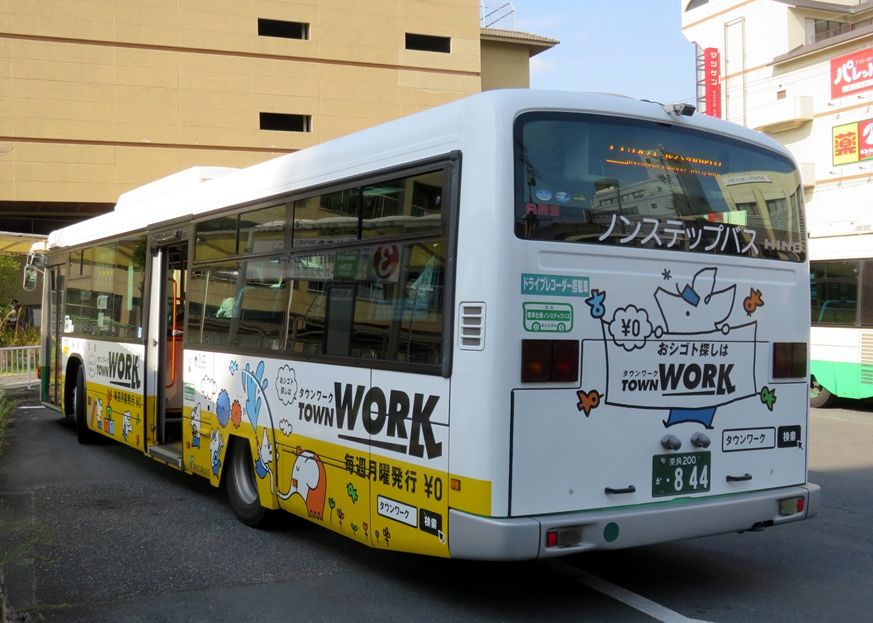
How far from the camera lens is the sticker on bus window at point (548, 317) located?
5.15 meters

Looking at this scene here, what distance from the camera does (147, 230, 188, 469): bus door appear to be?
9773mm

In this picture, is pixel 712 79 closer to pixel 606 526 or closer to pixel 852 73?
pixel 852 73

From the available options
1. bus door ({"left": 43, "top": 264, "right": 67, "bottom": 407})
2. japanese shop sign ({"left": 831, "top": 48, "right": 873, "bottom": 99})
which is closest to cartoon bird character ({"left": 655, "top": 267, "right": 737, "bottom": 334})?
bus door ({"left": 43, "top": 264, "right": 67, "bottom": 407})

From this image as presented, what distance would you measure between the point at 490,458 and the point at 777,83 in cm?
3611

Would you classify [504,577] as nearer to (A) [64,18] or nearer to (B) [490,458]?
(B) [490,458]

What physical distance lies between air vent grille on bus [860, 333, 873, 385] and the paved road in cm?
737

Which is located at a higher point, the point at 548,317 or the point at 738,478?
the point at 548,317

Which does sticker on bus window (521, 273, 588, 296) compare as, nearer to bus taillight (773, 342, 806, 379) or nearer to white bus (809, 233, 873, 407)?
bus taillight (773, 342, 806, 379)

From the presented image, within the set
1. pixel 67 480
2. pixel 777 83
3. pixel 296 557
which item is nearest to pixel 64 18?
pixel 777 83

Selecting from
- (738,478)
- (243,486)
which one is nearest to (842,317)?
(738,478)

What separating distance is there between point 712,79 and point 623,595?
36.8m

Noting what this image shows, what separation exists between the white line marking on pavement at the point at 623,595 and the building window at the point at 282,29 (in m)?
39.7

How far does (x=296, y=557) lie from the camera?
7.00m

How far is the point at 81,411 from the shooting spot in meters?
12.5
